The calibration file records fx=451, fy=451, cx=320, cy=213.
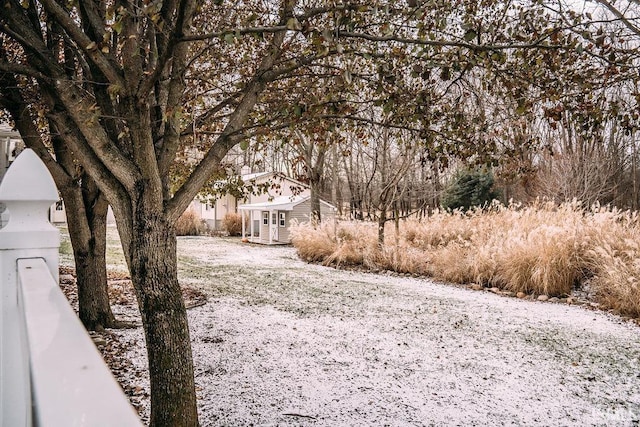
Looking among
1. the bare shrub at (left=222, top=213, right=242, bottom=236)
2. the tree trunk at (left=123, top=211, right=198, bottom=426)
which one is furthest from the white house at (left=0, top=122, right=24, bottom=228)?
the bare shrub at (left=222, top=213, right=242, bottom=236)

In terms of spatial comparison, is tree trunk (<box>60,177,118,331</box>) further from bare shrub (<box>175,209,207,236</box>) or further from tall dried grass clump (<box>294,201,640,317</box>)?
bare shrub (<box>175,209,207,236</box>)

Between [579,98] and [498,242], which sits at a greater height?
[579,98]

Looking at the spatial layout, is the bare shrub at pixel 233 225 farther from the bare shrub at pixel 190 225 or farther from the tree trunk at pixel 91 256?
the tree trunk at pixel 91 256

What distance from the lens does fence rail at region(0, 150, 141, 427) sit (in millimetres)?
541

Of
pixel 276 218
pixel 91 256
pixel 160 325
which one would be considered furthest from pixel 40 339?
pixel 276 218

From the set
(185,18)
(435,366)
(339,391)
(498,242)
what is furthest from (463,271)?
(185,18)

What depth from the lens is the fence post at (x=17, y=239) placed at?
1.35 metres

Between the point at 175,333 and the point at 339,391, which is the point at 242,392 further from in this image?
the point at 175,333

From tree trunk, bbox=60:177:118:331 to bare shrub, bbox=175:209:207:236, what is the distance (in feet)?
47.9

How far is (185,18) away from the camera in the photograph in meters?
2.15

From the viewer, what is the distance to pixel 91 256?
15.7ft

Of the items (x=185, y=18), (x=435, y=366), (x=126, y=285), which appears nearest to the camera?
(x=185, y=18)

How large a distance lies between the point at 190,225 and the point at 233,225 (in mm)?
1954

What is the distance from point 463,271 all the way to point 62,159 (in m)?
7.00
